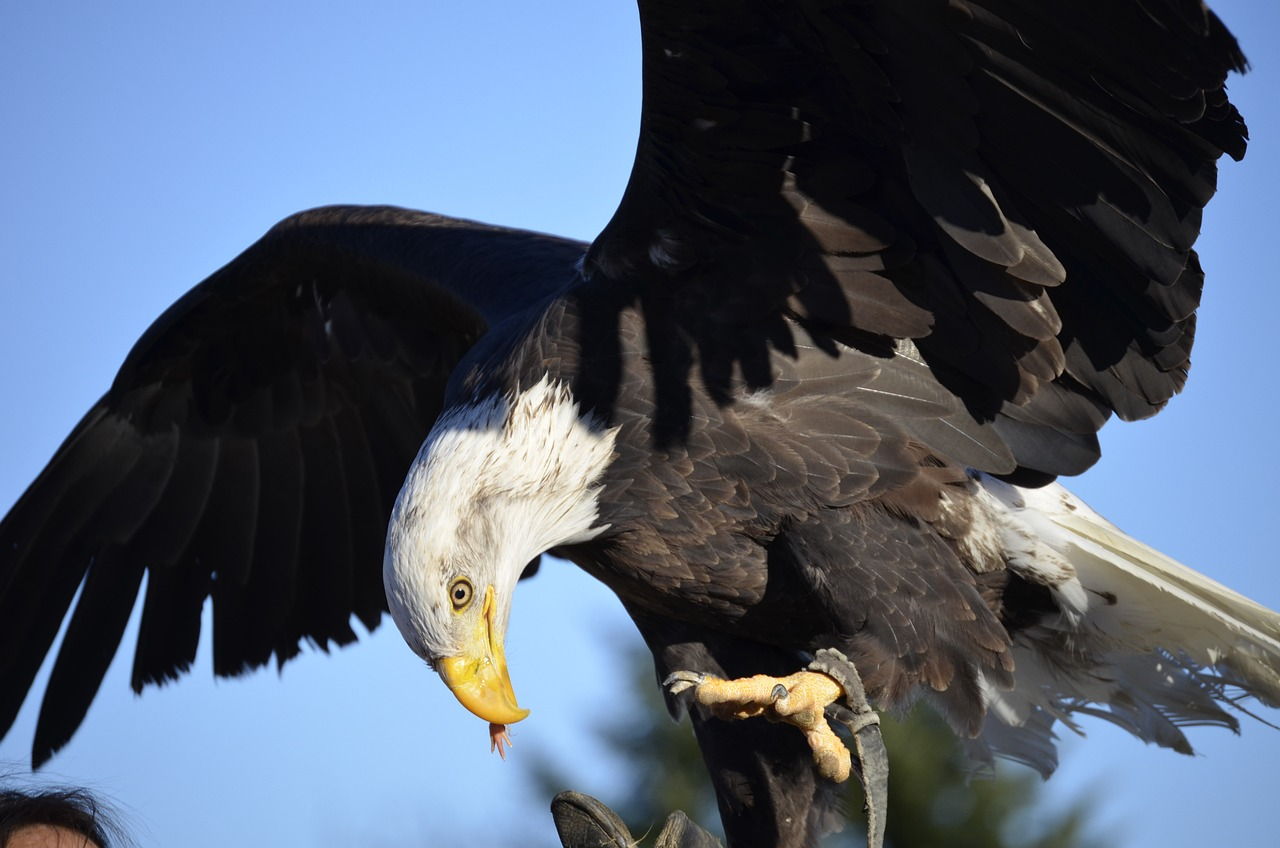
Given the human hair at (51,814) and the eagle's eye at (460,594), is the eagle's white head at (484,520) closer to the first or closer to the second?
the eagle's eye at (460,594)

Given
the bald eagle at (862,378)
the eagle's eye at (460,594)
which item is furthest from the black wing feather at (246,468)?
the eagle's eye at (460,594)

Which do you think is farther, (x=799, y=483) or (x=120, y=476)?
(x=120, y=476)

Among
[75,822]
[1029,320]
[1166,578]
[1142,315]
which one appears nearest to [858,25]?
[1029,320]

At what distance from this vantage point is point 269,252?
4891 millimetres

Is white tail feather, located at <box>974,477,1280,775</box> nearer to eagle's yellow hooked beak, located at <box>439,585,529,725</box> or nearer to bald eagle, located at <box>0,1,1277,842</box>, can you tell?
bald eagle, located at <box>0,1,1277,842</box>

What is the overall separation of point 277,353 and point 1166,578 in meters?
3.19

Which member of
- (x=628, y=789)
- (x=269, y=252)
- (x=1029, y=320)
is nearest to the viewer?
(x=1029, y=320)

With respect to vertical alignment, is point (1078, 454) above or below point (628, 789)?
above

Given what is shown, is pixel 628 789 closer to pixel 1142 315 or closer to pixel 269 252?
pixel 269 252

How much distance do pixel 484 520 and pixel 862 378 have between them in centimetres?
108

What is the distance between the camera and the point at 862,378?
11.8 feet

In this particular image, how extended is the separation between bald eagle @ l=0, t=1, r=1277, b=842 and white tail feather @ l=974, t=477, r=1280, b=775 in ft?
0.04

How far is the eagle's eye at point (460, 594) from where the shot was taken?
3.18 m

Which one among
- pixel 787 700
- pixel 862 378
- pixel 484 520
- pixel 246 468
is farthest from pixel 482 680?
pixel 246 468
